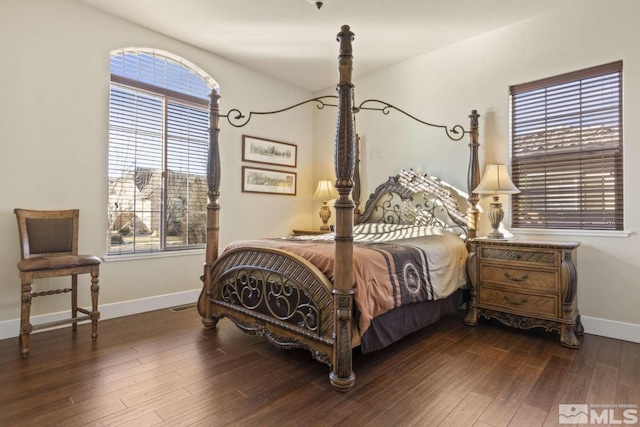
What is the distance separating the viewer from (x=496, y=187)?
307 centimetres

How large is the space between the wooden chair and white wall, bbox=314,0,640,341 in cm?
321

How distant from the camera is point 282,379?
2.09 m

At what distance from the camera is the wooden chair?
2.43 metres

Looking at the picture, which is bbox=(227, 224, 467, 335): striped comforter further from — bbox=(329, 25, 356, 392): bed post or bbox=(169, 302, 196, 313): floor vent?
bbox=(169, 302, 196, 313): floor vent

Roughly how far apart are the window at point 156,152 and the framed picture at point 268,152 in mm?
542

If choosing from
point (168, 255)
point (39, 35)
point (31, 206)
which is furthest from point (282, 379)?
point (39, 35)

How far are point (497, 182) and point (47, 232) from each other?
385 centimetres

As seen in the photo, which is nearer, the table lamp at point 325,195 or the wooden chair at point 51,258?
the wooden chair at point 51,258

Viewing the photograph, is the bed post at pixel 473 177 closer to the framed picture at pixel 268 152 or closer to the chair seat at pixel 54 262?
the framed picture at pixel 268 152

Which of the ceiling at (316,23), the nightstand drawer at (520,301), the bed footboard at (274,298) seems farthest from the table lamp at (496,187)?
the bed footboard at (274,298)

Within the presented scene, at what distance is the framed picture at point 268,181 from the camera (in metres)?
4.48

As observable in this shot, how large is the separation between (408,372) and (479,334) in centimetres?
105

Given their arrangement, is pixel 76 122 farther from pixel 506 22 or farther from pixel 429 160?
pixel 506 22

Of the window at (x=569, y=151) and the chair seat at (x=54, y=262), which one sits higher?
the window at (x=569, y=151)
